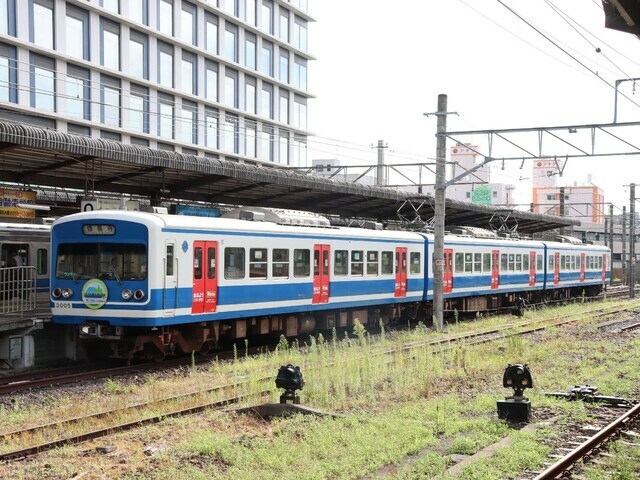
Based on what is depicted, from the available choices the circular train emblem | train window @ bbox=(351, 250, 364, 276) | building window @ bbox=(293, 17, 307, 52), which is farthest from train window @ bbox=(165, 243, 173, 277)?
building window @ bbox=(293, 17, 307, 52)

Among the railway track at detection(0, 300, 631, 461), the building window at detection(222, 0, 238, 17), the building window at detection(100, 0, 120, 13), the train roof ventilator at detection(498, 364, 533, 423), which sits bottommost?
the railway track at detection(0, 300, 631, 461)

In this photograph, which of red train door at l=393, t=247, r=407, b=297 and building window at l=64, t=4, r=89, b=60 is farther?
building window at l=64, t=4, r=89, b=60

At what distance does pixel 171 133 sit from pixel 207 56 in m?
5.78

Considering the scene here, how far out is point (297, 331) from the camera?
1880cm

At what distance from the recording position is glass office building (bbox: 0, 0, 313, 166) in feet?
116

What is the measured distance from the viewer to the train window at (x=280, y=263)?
17.1 meters

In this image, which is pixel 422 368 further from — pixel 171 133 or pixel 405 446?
pixel 171 133

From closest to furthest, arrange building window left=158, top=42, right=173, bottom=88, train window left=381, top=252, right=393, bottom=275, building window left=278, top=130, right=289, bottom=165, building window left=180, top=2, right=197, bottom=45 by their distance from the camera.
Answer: train window left=381, top=252, right=393, bottom=275 < building window left=158, top=42, right=173, bottom=88 < building window left=180, top=2, right=197, bottom=45 < building window left=278, top=130, right=289, bottom=165

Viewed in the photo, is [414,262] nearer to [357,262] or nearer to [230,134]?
[357,262]

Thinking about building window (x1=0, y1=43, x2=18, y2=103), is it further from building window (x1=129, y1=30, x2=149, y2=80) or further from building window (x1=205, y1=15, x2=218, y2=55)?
building window (x1=205, y1=15, x2=218, y2=55)

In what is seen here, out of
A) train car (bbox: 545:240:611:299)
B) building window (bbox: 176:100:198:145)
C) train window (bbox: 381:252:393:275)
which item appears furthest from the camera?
building window (bbox: 176:100:198:145)

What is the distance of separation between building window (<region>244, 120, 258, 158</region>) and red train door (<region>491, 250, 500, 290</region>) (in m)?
24.8

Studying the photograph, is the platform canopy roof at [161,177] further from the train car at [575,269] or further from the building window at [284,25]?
the building window at [284,25]

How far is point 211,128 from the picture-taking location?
4734 cm
